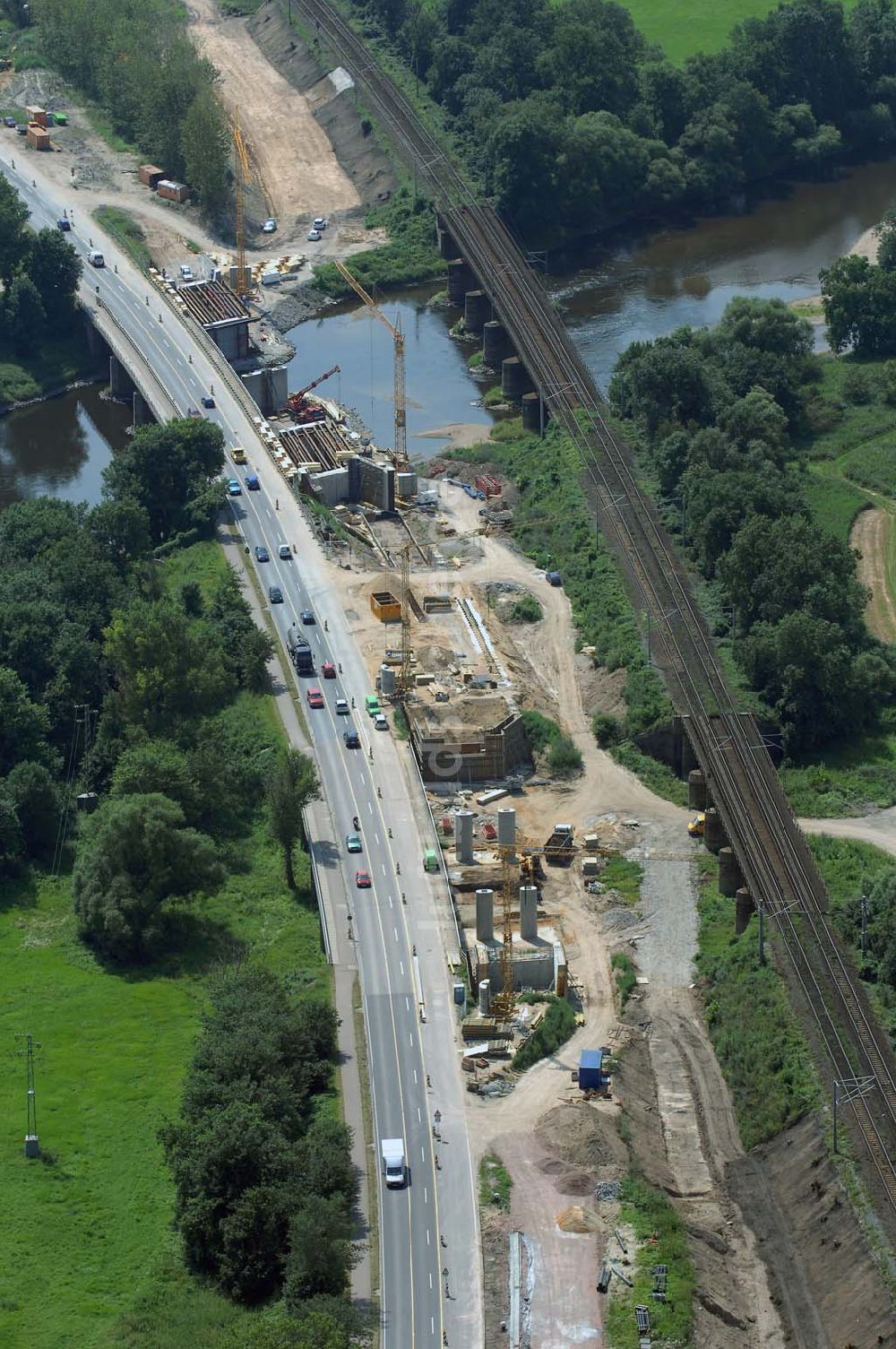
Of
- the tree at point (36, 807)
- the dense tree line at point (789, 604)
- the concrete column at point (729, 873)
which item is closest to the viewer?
the concrete column at point (729, 873)

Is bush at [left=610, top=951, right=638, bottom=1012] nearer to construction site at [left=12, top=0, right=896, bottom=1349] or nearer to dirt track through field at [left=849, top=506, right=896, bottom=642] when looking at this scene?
construction site at [left=12, top=0, right=896, bottom=1349]

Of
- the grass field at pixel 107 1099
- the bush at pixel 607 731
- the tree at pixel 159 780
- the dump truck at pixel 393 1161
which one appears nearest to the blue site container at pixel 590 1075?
the dump truck at pixel 393 1161

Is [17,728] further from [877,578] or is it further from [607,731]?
[877,578]

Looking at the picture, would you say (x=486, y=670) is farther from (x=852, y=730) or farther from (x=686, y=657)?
(x=852, y=730)

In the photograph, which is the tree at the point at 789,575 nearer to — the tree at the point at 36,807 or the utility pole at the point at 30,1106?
the tree at the point at 36,807

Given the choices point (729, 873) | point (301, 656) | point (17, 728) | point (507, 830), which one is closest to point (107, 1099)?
point (507, 830)
